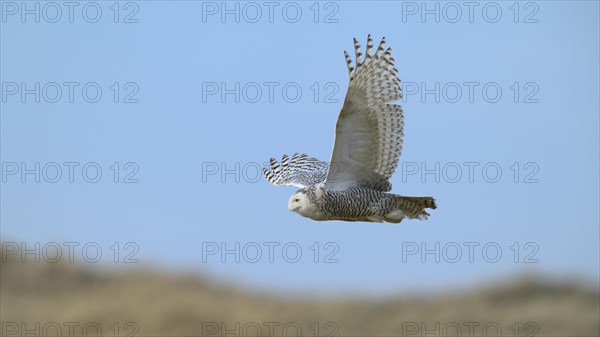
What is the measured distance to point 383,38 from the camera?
29.7 feet

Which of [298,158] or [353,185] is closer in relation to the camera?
[353,185]

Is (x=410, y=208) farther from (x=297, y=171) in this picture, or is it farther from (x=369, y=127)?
(x=297, y=171)

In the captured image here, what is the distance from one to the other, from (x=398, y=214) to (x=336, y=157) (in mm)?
696

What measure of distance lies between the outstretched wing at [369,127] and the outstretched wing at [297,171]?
0.91 meters

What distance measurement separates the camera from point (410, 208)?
934cm

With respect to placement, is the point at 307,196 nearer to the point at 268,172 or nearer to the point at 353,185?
the point at 353,185

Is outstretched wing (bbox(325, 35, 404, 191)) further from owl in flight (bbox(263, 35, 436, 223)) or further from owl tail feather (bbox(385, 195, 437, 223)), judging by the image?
owl tail feather (bbox(385, 195, 437, 223))

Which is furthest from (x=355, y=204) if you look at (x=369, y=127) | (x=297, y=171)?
(x=297, y=171)

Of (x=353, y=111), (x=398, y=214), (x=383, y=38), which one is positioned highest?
(x=383, y=38)

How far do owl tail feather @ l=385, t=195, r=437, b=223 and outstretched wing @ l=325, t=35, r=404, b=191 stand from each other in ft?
0.74

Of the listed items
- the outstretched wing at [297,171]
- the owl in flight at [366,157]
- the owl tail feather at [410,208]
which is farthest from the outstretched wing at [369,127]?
the outstretched wing at [297,171]

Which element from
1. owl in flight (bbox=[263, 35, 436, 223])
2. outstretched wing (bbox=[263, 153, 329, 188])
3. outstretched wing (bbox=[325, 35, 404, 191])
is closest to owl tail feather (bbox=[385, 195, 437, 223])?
owl in flight (bbox=[263, 35, 436, 223])

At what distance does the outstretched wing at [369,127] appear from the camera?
29.5 feet

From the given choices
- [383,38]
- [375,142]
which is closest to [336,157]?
[375,142]
